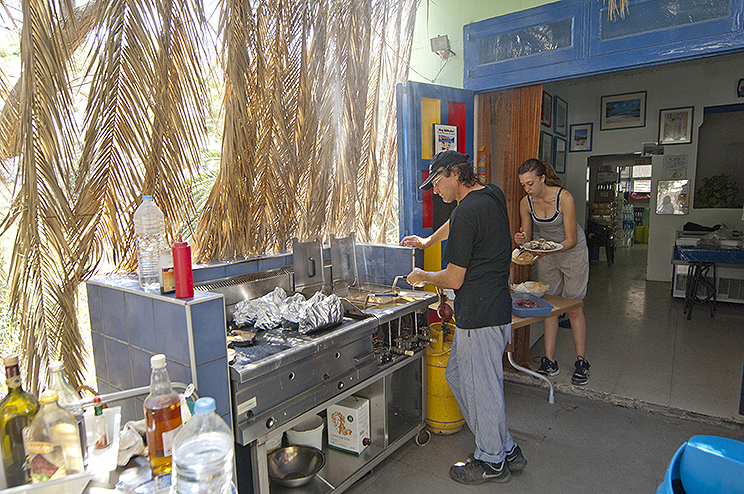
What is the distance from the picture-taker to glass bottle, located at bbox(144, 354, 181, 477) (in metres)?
1.28

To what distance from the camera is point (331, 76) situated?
10.2ft

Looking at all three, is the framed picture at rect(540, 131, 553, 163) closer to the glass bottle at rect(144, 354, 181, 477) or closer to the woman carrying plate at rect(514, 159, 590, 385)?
the woman carrying plate at rect(514, 159, 590, 385)

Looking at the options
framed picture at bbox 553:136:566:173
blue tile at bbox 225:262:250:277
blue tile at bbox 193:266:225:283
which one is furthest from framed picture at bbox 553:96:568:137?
blue tile at bbox 193:266:225:283

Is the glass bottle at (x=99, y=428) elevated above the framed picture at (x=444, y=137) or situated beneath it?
situated beneath

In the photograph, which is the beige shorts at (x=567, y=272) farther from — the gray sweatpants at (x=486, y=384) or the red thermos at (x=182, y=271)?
the red thermos at (x=182, y=271)

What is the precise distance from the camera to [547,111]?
4.49 meters

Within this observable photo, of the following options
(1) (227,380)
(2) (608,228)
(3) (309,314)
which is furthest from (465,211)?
(2) (608,228)

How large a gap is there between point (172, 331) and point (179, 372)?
0.49 feet

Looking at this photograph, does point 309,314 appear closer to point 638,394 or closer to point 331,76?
point 331,76

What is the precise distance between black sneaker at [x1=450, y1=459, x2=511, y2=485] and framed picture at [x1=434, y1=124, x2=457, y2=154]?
2.17m

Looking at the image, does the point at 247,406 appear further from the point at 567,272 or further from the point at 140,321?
the point at 567,272

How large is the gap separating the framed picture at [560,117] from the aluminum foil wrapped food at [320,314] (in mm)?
3699

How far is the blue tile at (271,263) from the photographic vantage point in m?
2.55

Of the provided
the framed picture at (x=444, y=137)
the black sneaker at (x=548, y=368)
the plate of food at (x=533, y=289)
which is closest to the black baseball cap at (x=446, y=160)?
the framed picture at (x=444, y=137)
